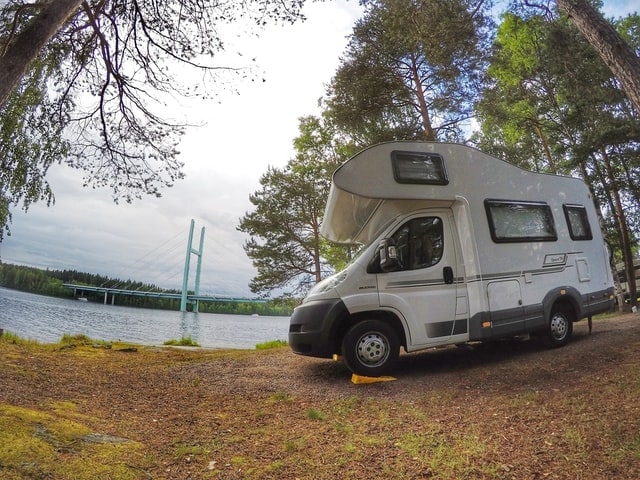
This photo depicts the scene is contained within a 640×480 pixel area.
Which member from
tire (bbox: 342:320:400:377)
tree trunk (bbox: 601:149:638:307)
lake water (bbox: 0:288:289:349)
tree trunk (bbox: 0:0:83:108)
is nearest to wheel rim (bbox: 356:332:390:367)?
tire (bbox: 342:320:400:377)

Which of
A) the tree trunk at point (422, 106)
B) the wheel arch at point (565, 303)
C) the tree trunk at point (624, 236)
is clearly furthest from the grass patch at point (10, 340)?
the tree trunk at point (624, 236)

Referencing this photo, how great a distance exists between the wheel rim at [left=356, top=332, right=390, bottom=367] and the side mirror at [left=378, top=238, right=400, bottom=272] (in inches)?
38.5

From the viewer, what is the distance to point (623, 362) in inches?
186

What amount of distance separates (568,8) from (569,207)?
3370 mm

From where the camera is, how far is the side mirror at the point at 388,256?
17.5 ft

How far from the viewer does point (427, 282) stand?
18.0ft

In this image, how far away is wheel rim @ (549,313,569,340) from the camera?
634 cm

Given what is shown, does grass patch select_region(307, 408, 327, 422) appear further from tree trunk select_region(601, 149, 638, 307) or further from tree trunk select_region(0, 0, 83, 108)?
tree trunk select_region(601, 149, 638, 307)

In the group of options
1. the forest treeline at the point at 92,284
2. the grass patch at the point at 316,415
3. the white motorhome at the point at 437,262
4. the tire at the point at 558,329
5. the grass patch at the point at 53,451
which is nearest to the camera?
the grass patch at the point at 53,451

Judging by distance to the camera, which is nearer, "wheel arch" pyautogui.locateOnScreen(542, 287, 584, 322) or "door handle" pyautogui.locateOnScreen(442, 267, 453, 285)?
"door handle" pyautogui.locateOnScreen(442, 267, 453, 285)

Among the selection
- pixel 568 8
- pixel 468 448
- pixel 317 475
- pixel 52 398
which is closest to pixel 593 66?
pixel 568 8

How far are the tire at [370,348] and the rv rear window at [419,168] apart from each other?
227 centimetres

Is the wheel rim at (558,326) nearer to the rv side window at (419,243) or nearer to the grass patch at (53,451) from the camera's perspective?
the rv side window at (419,243)

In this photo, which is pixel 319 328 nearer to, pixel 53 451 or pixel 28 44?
pixel 53 451
